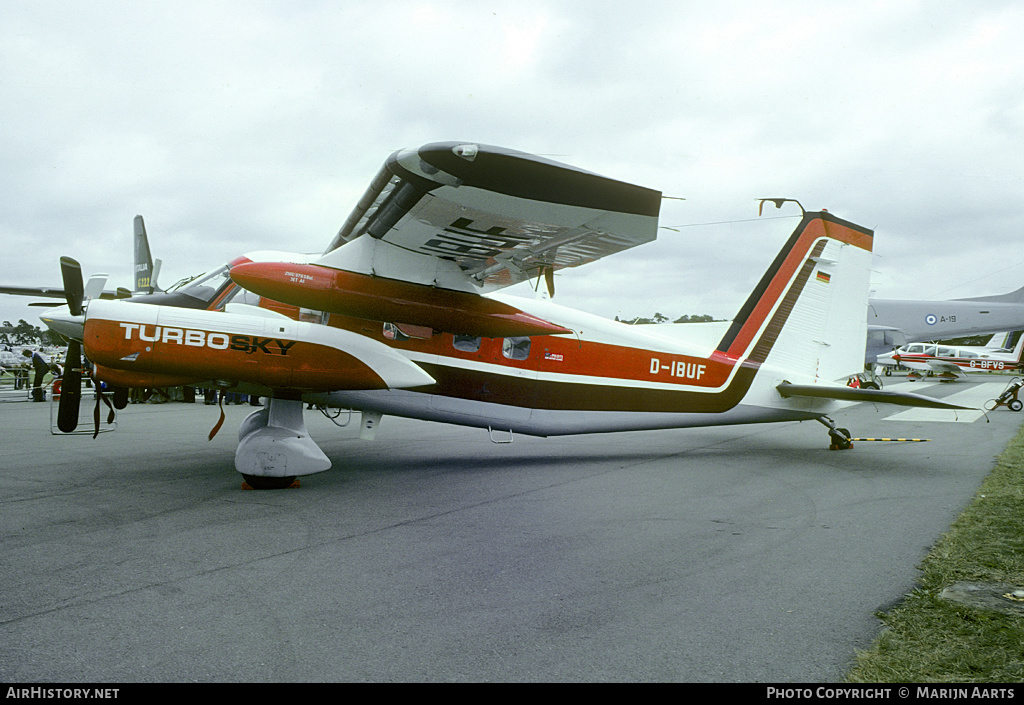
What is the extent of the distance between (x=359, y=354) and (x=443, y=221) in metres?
1.97

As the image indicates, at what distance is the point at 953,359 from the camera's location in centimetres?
3812

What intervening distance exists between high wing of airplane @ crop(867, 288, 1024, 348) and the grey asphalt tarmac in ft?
115

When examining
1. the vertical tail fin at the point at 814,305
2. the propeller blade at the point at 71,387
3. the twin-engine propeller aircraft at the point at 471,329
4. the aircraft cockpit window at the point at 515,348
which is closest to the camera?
the twin-engine propeller aircraft at the point at 471,329

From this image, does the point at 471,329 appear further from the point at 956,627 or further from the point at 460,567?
the point at 956,627

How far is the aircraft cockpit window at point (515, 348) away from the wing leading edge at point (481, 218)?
102cm

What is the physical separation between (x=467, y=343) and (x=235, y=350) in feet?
9.10

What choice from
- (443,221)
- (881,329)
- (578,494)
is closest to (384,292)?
(443,221)

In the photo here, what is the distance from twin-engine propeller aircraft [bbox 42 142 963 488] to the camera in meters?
5.45

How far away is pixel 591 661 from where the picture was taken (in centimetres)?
278

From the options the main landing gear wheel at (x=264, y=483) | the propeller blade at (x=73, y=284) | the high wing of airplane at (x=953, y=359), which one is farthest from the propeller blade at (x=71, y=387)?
the high wing of airplane at (x=953, y=359)

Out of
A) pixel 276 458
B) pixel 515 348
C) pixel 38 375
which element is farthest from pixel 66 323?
pixel 38 375

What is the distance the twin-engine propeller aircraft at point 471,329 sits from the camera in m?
5.45

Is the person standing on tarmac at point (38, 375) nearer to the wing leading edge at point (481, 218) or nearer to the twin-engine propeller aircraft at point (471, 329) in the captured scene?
the twin-engine propeller aircraft at point (471, 329)
